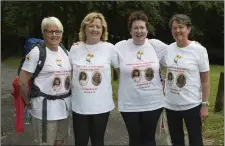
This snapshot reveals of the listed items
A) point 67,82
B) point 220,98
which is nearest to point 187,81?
point 67,82

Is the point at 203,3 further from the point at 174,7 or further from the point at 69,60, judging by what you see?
the point at 69,60

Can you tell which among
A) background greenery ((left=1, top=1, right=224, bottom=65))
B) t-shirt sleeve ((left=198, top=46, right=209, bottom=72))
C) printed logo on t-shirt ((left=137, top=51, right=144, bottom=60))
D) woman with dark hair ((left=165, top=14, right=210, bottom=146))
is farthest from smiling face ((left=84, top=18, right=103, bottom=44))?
background greenery ((left=1, top=1, right=224, bottom=65))

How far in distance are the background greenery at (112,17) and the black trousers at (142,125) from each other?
15921 millimetres

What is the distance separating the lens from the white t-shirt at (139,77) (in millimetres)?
3941

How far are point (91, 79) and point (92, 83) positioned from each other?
4 cm

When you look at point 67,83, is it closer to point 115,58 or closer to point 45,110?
point 45,110

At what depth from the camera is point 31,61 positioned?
3.72 metres

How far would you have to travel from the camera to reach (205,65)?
3912mm

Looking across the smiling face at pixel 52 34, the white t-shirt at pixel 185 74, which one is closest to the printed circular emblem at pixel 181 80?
the white t-shirt at pixel 185 74

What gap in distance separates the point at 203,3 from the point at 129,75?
21745 mm

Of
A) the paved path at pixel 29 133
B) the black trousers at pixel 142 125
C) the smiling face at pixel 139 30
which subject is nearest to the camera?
the smiling face at pixel 139 30

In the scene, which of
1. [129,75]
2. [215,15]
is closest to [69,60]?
[129,75]

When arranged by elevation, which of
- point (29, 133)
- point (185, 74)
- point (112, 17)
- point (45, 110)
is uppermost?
point (112, 17)

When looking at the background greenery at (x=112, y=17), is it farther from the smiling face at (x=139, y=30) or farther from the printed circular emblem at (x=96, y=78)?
the printed circular emblem at (x=96, y=78)
